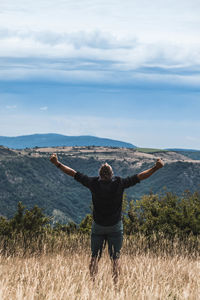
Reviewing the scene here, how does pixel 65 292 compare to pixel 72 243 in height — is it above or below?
above

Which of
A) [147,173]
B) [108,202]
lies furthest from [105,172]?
[147,173]

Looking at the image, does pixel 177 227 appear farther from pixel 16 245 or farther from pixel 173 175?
pixel 173 175

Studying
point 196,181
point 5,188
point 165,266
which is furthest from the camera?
point 196,181

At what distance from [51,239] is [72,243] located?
49cm

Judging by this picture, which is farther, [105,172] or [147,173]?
[147,173]

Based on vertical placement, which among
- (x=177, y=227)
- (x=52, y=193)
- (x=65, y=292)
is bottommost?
(x=52, y=193)

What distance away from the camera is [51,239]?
9.02m

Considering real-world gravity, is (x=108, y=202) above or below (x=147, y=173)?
below

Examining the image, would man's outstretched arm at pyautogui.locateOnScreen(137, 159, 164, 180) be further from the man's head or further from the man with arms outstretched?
the man's head

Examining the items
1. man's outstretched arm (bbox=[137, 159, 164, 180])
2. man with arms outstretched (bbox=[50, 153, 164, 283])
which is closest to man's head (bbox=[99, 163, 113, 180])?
man with arms outstretched (bbox=[50, 153, 164, 283])

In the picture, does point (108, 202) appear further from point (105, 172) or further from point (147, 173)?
point (147, 173)

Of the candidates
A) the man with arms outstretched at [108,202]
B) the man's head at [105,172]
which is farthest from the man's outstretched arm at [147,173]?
the man's head at [105,172]

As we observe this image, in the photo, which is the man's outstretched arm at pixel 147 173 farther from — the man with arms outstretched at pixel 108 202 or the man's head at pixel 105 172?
the man's head at pixel 105 172

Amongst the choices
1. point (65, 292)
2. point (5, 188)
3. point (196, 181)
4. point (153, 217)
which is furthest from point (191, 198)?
point (196, 181)
